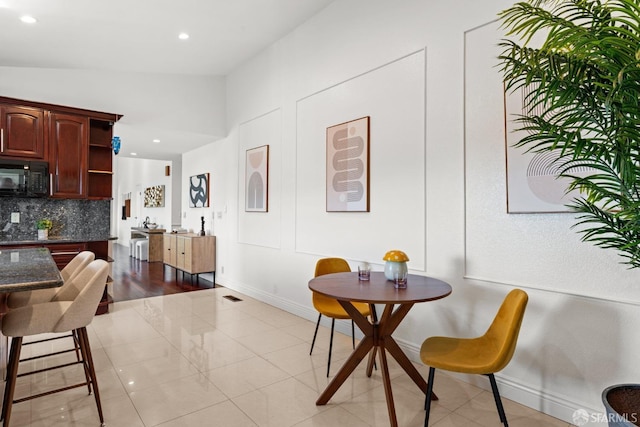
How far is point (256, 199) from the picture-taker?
5.09m

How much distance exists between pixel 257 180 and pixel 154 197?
605cm

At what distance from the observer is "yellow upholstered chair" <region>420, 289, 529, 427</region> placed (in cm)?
185

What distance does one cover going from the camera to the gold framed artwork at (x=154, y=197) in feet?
30.8

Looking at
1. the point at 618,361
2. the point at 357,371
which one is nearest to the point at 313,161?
the point at 357,371

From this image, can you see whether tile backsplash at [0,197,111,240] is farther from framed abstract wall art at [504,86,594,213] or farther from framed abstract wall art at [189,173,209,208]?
framed abstract wall art at [504,86,594,213]

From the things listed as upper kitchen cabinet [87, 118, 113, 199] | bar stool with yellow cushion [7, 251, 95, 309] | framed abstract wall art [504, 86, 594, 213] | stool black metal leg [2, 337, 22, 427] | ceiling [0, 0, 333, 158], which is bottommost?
stool black metal leg [2, 337, 22, 427]

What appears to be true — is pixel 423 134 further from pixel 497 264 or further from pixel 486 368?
pixel 486 368

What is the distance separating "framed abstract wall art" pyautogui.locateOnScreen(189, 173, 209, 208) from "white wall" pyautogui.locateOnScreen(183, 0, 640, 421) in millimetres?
2314

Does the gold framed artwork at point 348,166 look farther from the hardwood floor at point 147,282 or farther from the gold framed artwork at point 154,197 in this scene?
the gold framed artwork at point 154,197

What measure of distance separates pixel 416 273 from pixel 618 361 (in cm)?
136

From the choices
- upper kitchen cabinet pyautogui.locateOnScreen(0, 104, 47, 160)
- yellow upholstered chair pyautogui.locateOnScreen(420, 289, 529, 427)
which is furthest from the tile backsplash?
yellow upholstered chair pyautogui.locateOnScreen(420, 289, 529, 427)

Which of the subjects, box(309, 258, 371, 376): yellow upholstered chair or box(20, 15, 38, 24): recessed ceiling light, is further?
box(20, 15, 38, 24): recessed ceiling light

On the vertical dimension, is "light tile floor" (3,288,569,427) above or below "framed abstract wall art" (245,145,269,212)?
below

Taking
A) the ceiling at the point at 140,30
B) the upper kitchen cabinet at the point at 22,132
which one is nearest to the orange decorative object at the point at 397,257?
the ceiling at the point at 140,30
